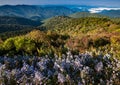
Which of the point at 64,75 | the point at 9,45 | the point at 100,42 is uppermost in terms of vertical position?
the point at 64,75

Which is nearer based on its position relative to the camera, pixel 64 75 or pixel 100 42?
pixel 64 75

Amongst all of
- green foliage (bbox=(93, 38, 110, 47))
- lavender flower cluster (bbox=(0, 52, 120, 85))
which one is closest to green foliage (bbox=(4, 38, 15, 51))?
green foliage (bbox=(93, 38, 110, 47))

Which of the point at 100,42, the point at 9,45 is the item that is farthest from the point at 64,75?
→ the point at 100,42

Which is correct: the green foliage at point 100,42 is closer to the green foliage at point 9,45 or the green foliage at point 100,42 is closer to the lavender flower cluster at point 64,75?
the green foliage at point 9,45

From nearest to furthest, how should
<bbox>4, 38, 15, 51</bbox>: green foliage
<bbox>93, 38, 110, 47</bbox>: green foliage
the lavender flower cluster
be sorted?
the lavender flower cluster → <bbox>4, 38, 15, 51</bbox>: green foliage → <bbox>93, 38, 110, 47</bbox>: green foliage

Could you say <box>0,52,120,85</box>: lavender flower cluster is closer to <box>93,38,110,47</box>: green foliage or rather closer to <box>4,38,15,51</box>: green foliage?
<box>4,38,15,51</box>: green foliage

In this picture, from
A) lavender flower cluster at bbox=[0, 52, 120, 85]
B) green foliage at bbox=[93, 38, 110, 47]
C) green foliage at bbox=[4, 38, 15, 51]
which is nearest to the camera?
lavender flower cluster at bbox=[0, 52, 120, 85]

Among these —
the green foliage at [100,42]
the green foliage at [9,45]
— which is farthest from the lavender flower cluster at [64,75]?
the green foliage at [100,42]

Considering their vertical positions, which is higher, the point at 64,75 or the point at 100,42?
the point at 64,75

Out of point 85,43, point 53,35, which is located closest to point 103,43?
point 85,43

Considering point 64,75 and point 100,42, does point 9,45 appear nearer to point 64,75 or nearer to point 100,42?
point 100,42

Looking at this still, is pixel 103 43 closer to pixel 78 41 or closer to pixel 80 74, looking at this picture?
pixel 78 41
